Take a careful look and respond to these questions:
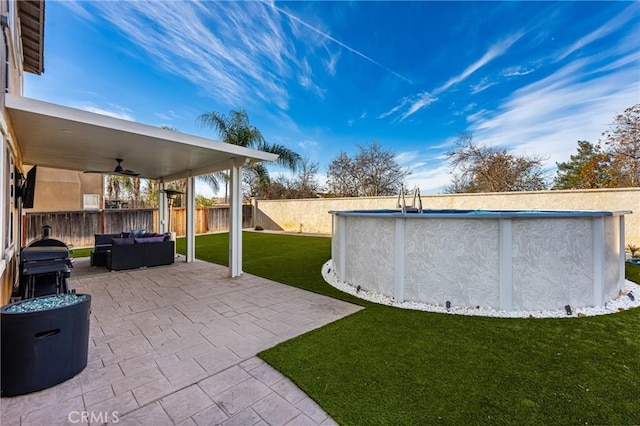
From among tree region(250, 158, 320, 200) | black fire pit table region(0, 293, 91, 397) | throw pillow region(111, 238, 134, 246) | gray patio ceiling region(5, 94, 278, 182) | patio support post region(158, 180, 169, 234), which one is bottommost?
black fire pit table region(0, 293, 91, 397)

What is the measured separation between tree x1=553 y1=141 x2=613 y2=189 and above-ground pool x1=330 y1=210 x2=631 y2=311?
13116 millimetres

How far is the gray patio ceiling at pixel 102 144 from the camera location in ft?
12.3

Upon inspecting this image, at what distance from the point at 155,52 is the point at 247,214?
11.5 m

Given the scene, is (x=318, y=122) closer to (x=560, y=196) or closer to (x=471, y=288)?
(x=560, y=196)

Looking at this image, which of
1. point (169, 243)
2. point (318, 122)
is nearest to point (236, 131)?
point (318, 122)

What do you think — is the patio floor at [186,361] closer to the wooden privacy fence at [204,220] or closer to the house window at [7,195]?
the house window at [7,195]

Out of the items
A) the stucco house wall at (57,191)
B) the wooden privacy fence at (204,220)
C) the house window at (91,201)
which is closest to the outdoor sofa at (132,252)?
the wooden privacy fence at (204,220)

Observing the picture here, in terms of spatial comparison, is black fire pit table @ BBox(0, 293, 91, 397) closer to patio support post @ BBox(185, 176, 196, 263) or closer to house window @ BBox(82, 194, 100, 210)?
patio support post @ BBox(185, 176, 196, 263)

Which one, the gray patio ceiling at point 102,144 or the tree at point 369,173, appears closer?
the gray patio ceiling at point 102,144

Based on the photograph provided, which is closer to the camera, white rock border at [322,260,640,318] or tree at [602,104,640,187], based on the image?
white rock border at [322,260,640,318]

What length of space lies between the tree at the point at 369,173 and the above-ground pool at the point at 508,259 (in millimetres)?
15579

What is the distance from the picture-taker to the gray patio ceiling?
376 cm
